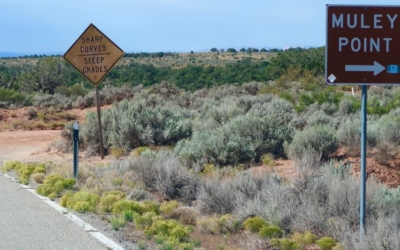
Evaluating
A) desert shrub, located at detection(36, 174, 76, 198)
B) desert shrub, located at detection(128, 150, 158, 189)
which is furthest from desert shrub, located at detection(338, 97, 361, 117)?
desert shrub, located at detection(36, 174, 76, 198)

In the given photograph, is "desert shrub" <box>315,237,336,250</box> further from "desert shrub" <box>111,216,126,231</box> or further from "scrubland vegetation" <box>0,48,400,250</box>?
"desert shrub" <box>111,216,126,231</box>

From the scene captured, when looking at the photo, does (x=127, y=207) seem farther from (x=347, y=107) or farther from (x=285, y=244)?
(x=347, y=107)

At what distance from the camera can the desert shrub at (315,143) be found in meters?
13.9

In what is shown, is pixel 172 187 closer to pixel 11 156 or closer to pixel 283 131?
pixel 283 131

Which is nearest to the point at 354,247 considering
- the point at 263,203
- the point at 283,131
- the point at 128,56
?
the point at 263,203

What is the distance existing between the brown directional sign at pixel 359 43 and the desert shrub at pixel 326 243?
2.00 m

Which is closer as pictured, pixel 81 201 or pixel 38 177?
pixel 81 201

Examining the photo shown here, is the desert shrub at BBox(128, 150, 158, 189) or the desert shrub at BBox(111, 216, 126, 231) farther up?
the desert shrub at BBox(128, 150, 158, 189)

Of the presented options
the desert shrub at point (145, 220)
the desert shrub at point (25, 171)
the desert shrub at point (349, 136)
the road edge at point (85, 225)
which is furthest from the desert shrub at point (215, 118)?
the desert shrub at point (145, 220)

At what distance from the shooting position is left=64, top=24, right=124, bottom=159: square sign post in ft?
52.0

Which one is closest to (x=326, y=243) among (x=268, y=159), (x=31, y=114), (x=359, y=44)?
(x=359, y=44)

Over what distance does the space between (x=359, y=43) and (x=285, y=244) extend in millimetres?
2606

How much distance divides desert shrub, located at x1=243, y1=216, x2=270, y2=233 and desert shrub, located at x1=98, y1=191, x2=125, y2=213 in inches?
92.3

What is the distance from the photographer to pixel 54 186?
446 inches
